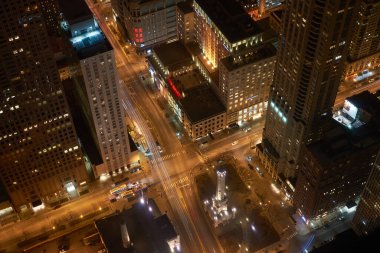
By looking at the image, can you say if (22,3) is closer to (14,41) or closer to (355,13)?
(14,41)

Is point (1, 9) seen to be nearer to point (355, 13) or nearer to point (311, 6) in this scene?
point (311, 6)

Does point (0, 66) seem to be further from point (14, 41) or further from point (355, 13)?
point (355, 13)

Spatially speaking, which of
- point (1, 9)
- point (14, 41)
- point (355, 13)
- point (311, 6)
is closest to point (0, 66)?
point (14, 41)

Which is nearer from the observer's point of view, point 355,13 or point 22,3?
point 22,3

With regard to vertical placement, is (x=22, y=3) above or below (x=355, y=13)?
above

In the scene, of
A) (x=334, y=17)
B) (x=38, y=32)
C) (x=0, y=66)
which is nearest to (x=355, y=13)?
(x=334, y=17)

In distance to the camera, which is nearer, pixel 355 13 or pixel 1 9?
pixel 1 9

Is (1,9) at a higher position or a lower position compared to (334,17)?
higher

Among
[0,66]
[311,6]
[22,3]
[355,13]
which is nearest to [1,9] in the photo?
[22,3]
